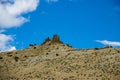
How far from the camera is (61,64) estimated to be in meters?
78.2

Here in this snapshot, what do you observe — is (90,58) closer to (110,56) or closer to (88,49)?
(110,56)

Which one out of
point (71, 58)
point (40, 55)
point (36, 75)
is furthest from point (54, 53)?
point (36, 75)

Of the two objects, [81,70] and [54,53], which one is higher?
[54,53]

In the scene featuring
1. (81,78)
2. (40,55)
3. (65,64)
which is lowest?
(81,78)

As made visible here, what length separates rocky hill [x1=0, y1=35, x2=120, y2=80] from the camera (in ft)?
227

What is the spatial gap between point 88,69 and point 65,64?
800 cm

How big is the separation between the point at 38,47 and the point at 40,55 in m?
9.42

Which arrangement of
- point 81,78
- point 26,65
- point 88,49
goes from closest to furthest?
point 81,78 < point 26,65 < point 88,49

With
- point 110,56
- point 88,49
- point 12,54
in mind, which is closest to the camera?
point 110,56

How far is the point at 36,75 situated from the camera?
73500mm

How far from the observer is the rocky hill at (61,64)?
69.2 metres

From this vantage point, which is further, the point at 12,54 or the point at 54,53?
the point at 12,54

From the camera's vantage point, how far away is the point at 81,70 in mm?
71625

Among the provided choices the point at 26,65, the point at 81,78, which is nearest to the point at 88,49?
the point at 26,65
